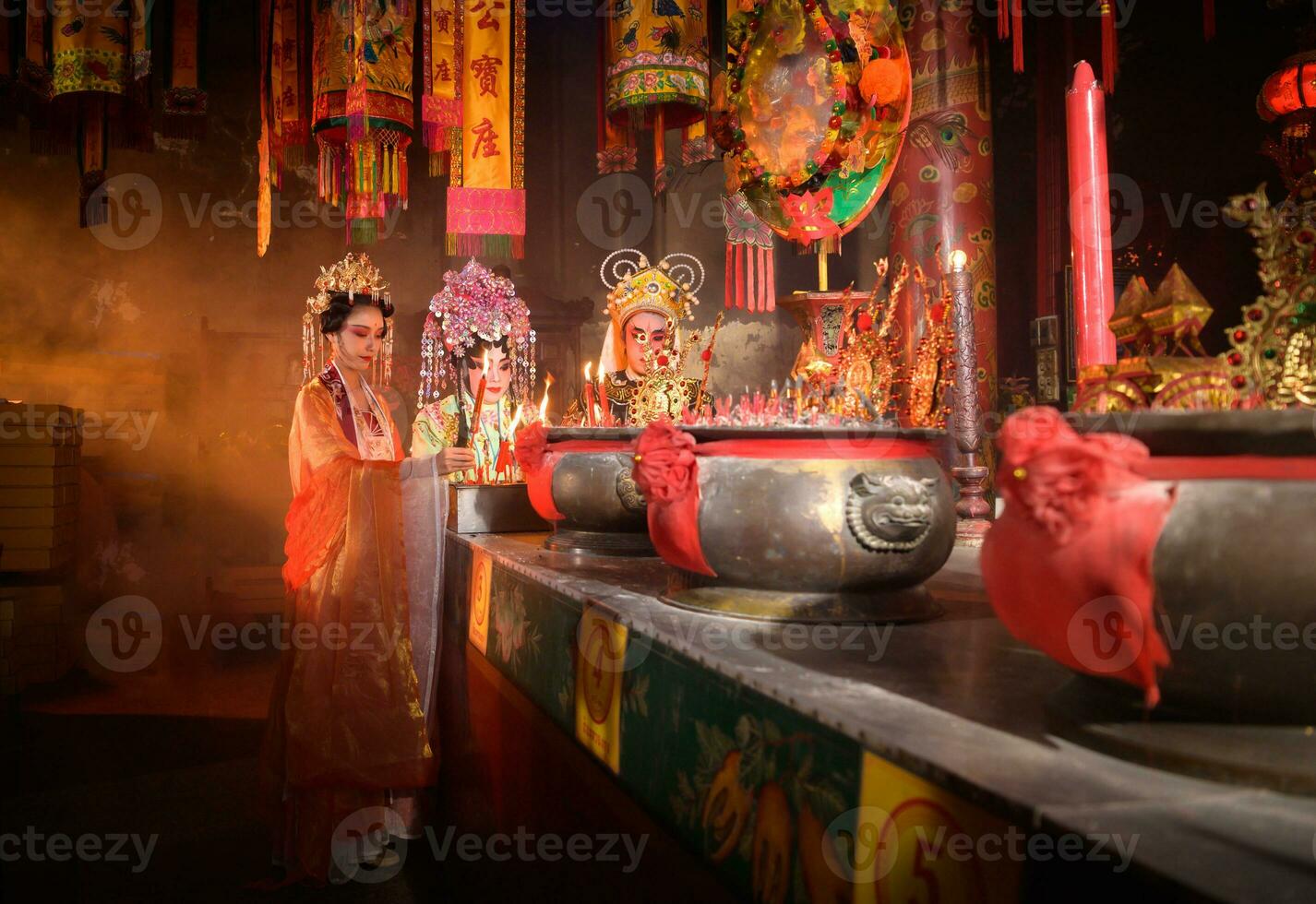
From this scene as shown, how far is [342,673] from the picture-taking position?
2465 mm

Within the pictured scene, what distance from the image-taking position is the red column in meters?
4.69

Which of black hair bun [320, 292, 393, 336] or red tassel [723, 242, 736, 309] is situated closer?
black hair bun [320, 292, 393, 336]

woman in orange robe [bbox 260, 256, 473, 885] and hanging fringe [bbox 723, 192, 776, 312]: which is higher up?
hanging fringe [bbox 723, 192, 776, 312]

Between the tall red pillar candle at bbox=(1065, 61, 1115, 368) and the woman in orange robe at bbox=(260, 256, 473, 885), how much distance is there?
6.46 ft

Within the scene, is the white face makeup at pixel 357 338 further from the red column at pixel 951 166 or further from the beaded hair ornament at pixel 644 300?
the red column at pixel 951 166

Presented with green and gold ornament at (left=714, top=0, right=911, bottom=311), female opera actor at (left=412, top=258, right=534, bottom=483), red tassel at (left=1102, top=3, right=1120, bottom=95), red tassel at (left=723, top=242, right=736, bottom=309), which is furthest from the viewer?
red tassel at (left=723, top=242, right=736, bottom=309)

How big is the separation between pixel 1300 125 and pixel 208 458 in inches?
247

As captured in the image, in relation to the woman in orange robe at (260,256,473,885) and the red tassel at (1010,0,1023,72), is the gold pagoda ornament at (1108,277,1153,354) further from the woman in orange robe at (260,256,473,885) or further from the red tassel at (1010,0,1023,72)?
the red tassel at (1010,0,1023,72)

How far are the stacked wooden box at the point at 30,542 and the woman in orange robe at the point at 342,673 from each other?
258 cm

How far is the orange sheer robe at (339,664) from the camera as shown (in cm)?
243

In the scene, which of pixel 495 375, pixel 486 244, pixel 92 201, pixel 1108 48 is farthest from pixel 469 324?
pixel 1108 48

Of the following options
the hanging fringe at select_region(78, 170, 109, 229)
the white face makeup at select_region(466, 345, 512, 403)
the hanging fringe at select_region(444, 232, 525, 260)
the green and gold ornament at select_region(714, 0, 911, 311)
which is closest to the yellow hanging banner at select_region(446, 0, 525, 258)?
the hanging fringe at select_region(444, 232, 525, 260)

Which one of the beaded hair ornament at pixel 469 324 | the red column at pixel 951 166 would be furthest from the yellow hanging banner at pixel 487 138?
the red column at pixel 951 166

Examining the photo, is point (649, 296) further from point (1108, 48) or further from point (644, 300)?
point (1108, 48)
